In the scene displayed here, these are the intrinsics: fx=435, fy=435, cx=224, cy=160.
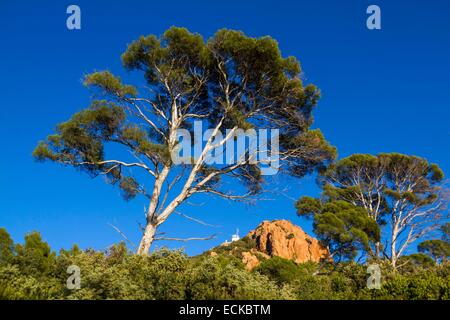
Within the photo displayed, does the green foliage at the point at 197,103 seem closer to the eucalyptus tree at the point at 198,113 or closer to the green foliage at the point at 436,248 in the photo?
the eucalyptus tree at the point at 198,113

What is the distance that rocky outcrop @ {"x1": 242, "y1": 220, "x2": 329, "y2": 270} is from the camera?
1805 inches

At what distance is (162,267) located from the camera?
884cm


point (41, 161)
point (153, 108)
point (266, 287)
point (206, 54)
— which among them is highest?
point (206, 54)

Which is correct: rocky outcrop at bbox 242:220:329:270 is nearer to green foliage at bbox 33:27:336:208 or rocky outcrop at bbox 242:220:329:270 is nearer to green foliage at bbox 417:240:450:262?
green foliage at bbox 417:240:450:262

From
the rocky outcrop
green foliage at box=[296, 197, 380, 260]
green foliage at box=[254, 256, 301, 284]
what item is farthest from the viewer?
the rocky outcrop

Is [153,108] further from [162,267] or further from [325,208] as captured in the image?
[325,208]

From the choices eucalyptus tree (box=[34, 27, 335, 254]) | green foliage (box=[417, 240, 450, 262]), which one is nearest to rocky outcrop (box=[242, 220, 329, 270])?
green foliage (box=[417, 240, 450, 262])

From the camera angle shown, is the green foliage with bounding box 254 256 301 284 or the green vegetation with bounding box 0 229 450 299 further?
the green foliage with bounding box 254 256 301 284

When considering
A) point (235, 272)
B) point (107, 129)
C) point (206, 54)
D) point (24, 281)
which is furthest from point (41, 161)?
point (235, 272)

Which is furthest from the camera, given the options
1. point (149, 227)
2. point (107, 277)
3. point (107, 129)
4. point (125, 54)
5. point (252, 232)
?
point (252, 232)

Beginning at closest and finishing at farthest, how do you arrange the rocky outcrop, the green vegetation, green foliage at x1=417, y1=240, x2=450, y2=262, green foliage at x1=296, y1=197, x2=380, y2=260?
the green vegetation, green foliage at x1=296, y1=197, x2=380, y2=260, green foliage at x1=417, y1=240, x2=450, y2=262, the rocky outcrop

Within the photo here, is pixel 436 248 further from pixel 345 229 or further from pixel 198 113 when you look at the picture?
pixel 198 113

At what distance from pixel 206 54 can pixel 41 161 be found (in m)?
5.92

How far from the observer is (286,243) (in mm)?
47000
